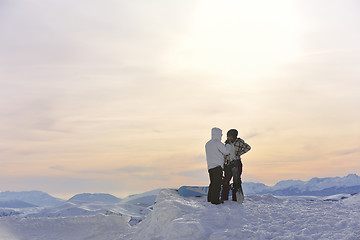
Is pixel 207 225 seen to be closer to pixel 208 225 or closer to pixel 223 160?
pixel 208 225

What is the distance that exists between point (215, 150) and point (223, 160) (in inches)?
21.5

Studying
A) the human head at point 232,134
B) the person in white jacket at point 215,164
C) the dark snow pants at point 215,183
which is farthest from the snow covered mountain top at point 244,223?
the human head at point 232,134

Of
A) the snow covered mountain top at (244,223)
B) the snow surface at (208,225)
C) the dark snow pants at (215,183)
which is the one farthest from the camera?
the dark snow pants at (215,183)

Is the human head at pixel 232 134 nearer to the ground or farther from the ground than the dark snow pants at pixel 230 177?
farther from the ground

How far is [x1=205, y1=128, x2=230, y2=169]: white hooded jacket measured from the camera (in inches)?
464

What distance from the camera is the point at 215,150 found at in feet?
38.7

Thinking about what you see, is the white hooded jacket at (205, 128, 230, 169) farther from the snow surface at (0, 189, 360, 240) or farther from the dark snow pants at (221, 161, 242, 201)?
the snow surface at (0, 189, 360, 240)

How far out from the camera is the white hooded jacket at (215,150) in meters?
11.8

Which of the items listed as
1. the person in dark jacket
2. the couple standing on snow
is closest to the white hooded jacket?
the couple standing on snow

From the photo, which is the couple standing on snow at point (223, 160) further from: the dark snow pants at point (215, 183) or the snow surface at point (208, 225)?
the snow surface at point (208, 225)

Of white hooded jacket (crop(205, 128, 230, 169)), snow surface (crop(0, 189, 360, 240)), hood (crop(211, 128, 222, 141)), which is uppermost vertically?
hood (crop(211, 128, 222, 141))

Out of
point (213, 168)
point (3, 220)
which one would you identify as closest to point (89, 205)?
point (3, 220)

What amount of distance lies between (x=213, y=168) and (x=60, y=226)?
785cm

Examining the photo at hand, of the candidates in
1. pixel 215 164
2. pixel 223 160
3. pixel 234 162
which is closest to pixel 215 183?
pixel 215 164
